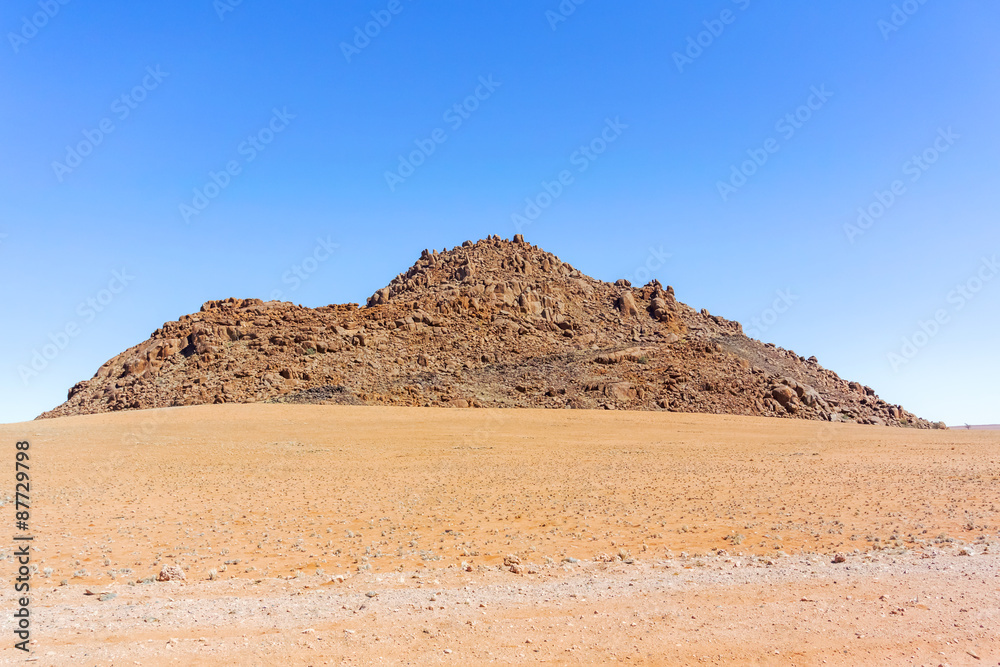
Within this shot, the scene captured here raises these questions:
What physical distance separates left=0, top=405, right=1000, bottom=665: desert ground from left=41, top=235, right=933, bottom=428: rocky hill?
88.8 ft

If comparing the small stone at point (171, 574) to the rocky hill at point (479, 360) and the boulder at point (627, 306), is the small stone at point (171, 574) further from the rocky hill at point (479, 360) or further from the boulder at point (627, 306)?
the boulder at point (627, 306)

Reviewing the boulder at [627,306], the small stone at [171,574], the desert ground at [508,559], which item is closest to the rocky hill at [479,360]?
the boulder at [627,306]

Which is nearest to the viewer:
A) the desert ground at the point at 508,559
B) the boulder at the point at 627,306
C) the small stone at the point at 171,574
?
the desert ground at the point at 508,559

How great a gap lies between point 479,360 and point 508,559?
49280mm

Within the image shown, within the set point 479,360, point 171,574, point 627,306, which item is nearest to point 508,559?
point 171,574

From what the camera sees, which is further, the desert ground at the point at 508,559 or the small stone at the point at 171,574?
the small stone at the point at 171,574

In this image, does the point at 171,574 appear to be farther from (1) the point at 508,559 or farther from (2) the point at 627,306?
(2) the point at 627,306

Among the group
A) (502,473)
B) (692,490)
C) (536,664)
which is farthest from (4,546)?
(692,490)

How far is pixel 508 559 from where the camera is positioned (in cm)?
1134

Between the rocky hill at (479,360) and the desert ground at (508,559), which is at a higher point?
the rocky hill at (479,360)

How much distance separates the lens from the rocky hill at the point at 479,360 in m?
54.6

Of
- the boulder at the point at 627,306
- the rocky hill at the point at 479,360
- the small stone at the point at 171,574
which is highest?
the boulder at the point at 627,306

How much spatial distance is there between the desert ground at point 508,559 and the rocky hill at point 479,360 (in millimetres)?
27066

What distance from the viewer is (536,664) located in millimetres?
6824
